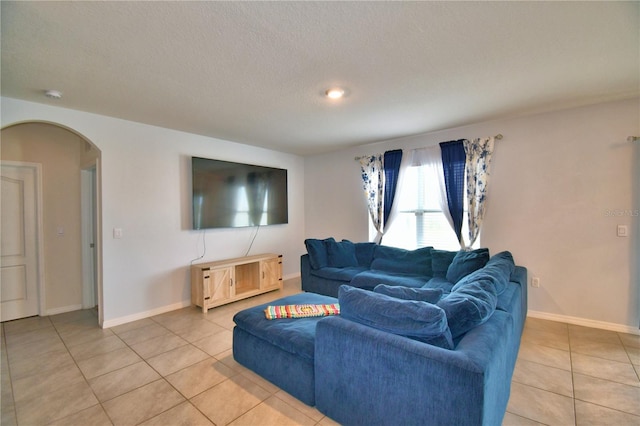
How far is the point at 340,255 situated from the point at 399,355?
2905 millimetres

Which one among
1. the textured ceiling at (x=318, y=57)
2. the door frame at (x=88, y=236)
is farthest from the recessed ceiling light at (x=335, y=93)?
the door frame at (x=88, y=236)

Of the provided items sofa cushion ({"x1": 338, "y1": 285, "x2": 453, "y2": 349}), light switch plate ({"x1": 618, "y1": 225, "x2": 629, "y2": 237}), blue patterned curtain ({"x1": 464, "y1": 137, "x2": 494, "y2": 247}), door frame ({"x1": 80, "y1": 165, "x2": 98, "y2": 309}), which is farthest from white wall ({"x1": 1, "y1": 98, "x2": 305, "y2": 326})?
light switch plate ({"x1": 618, "y1": 225, "x2": 629, "y2": 237})

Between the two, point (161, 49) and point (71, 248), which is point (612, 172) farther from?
point (71, 248)

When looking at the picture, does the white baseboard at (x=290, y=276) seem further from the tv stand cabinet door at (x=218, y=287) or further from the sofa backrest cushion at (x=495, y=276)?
the sofa backrest cushion at (x=495, y=276)

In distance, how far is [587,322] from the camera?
313cm

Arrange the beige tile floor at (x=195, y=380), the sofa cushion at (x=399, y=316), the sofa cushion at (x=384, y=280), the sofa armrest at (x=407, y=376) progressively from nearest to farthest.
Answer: the sofa armrest at (x=407, y=376)
the sofa cushion at (x=399, y=316)
the beige tile floor at (x=195, y=380)
the sofa cushion at (x=384, y=280)

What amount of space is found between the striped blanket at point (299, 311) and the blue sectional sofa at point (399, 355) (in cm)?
8

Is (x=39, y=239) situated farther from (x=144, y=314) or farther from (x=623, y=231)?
(x=623, y=231)

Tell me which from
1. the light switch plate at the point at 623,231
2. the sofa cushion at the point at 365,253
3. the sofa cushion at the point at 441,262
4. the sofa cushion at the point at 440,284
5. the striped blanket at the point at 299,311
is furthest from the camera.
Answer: the sofa cushion at the point at 365,253

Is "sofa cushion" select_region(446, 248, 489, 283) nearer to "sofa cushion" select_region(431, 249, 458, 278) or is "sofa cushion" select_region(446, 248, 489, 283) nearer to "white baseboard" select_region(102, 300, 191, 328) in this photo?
"sofa cushion" select_region(431, 249, 458, 278)

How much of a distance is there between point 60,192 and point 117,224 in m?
1.26

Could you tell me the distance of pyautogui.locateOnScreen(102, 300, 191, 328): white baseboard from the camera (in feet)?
10.8

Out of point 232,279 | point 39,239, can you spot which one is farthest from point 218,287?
point 39,239

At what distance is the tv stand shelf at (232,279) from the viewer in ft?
12.3
